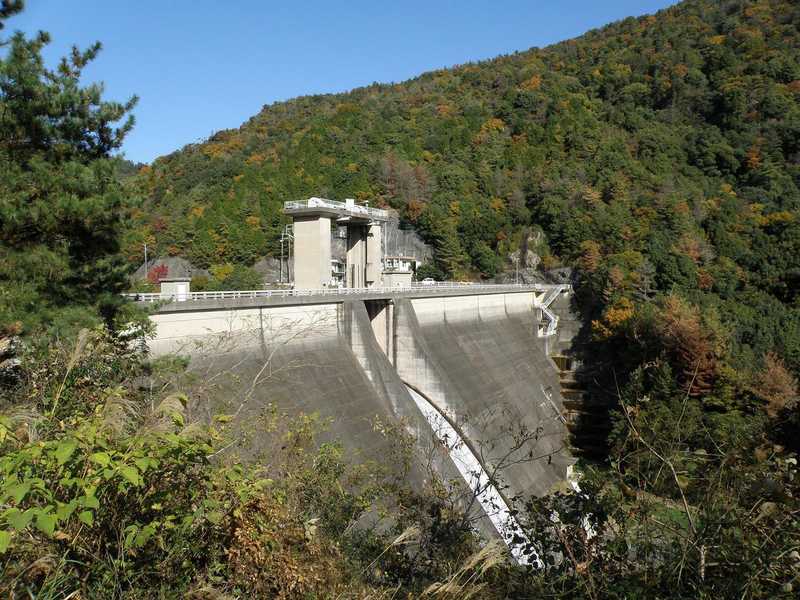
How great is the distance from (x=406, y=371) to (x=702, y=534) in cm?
1713

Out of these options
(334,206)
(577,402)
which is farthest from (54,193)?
(577,402)

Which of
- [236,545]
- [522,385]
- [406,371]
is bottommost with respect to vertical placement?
[522,385]

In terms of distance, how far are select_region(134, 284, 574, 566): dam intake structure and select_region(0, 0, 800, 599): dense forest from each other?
2.85ft

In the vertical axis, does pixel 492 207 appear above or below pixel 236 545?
above

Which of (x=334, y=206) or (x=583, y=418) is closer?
(x=334, y=206)

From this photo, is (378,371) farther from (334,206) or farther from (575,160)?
(575,160)

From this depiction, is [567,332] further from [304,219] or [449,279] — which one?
[304,219]

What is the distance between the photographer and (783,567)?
2340 mm

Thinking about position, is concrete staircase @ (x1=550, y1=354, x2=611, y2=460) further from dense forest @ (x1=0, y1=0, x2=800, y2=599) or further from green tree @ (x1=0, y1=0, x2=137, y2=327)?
green tree @ (x1=0, y1=0, x2=137, y2=327)

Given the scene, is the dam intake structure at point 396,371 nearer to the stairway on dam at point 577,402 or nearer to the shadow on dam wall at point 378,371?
the shadow on dam wall at point 378,371

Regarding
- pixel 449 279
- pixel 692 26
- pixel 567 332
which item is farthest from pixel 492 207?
pixel 692 26

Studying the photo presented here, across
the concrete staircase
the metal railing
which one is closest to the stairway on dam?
the concrete staircase

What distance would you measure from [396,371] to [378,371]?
315 cm

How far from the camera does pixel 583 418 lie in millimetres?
28812
